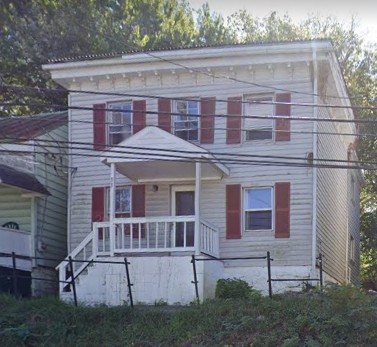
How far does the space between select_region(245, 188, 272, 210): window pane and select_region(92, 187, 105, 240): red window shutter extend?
159 inches

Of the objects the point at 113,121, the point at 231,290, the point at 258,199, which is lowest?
the point at 231,290

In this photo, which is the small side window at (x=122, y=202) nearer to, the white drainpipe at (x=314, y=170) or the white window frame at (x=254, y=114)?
the white window frame at (x=254, y=114)

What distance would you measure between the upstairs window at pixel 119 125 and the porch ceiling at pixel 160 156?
5.23ft

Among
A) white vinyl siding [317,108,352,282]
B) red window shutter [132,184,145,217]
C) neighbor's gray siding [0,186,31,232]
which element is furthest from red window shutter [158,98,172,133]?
neighbor's gray siding [0,186,31,232]

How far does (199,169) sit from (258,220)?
235cm

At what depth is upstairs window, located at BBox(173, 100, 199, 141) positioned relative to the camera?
64.1ft

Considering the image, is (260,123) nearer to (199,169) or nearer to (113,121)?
(199,169)

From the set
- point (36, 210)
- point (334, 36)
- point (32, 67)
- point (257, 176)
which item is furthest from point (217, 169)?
point (334, 36)

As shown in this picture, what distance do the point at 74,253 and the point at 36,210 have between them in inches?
94.3

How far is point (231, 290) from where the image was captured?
17.0 m

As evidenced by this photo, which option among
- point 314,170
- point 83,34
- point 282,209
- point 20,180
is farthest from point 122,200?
point 83,34

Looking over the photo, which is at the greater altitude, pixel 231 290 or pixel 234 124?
pixel 234 124

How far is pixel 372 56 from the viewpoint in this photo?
1332 inches

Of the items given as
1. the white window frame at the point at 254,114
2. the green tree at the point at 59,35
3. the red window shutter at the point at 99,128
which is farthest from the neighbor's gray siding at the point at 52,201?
the green tree at the point at 59,35
